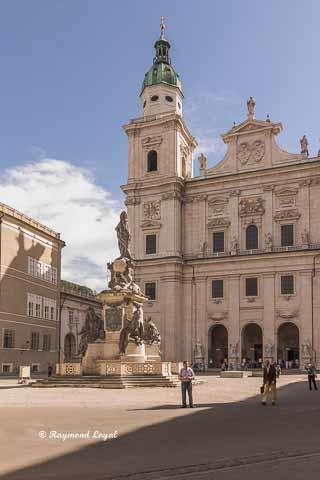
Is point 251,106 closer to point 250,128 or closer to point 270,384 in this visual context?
point 250,128

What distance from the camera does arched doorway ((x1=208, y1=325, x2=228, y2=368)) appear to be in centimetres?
6144

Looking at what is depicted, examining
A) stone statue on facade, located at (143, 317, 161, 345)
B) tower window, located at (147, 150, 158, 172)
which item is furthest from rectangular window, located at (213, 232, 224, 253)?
stone statue on facade, located at (143, 317, 161, 345)

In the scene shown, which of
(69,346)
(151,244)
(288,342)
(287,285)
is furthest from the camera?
(69,346)

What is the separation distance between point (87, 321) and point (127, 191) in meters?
34.9

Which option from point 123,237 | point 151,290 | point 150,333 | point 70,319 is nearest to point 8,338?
point 70,319

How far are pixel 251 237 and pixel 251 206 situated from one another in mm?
3105

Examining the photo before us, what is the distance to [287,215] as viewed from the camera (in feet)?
193

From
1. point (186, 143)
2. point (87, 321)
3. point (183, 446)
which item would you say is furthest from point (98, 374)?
point (186, 143)

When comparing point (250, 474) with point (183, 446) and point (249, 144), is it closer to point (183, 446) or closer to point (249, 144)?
point (183, 446)

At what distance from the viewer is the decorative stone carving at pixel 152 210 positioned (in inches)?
2519

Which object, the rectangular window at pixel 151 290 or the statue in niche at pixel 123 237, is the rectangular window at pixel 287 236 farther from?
the statue in niche at pixel 123 237

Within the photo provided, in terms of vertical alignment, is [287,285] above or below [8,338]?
above

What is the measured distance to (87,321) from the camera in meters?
32.3

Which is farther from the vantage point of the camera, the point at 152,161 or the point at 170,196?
the point at 152,161
